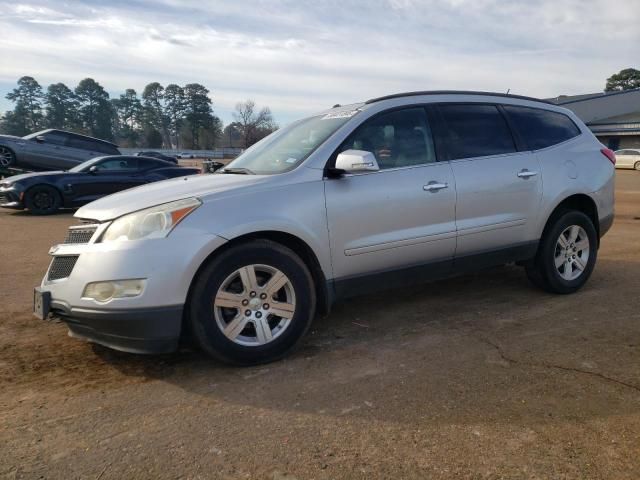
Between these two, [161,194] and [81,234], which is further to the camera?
[161,194]

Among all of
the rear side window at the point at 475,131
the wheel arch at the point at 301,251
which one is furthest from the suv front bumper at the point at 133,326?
the rear side window at the point at 475,131

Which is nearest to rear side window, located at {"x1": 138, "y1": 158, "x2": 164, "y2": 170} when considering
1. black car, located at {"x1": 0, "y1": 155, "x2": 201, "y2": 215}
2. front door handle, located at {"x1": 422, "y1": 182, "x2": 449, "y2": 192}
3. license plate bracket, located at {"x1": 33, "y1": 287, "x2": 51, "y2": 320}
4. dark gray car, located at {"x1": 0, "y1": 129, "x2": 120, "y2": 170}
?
black car, located at {"x1": 0, "y1": 155, "x2": 201, "y2": 215}

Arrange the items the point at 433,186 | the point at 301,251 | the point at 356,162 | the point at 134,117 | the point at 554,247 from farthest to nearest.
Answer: the point at 134,117 → the point at 554,247 → the point at 433,186 → the point at 301,251 → the point at 356,162

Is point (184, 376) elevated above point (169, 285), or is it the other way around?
point (169, 285)

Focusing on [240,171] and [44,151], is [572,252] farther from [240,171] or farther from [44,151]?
[44,151]

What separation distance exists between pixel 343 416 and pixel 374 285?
1.34 meters

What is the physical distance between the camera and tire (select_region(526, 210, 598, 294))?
15.5 feet

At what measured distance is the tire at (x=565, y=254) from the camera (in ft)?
15.5

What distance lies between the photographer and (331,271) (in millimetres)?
3621

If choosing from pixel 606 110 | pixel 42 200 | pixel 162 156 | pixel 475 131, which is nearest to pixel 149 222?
pixel 475 131

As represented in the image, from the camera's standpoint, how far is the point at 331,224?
356 cm

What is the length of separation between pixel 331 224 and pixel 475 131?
1.74 meters

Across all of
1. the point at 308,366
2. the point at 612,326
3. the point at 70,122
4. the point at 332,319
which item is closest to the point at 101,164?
the point at 332,319

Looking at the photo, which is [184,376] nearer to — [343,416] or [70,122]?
[343,416]
